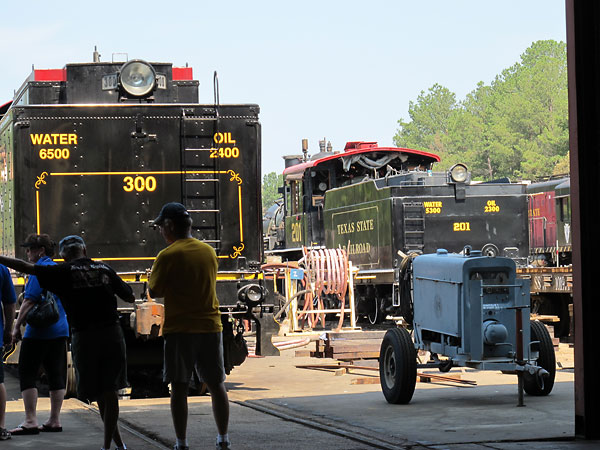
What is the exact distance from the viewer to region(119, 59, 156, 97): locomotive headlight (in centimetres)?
1362

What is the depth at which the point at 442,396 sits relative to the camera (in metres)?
12.6

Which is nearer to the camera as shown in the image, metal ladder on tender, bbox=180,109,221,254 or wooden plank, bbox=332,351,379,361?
metal ladder on tender, bbox=180,109,221,254

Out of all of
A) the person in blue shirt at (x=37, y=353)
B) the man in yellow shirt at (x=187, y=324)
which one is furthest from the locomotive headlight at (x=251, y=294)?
the man in yellow shirt at (x=187, y=324)

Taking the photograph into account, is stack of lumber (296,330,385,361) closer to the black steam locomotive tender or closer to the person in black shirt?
the black steam locomotive tender

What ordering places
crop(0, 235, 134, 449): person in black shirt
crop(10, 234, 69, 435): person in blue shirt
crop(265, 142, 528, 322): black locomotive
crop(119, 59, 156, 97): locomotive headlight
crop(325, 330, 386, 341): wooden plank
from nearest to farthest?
1. crop(0, 235, 134, 449): person in black shirt
2. crop(10, 234, 69, 435): person in blue shirt
3. crop(119, 59, 156, 97): locomotive headlight
4. crop(325, 330, 386, 341): wooden plank
5. crop(265, 142, 528, 322): black locomotive

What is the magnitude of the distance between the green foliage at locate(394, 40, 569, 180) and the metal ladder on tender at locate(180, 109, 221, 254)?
72344 millimetres

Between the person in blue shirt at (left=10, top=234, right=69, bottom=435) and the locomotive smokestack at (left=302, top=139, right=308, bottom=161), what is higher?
the locomotive smokestack at (left=302, top=139, right=308, bottom=161)

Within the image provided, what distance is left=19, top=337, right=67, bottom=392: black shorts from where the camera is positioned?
32.6 ft

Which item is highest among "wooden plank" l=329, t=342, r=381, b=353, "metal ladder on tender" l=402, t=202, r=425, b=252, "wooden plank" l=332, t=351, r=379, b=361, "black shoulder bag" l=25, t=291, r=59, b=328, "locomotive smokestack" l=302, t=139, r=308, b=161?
"locomotive smokestack" l=302, t=139, r=308, b=161

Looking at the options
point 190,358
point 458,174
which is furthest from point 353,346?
point 458,174

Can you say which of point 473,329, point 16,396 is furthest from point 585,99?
point 16,396

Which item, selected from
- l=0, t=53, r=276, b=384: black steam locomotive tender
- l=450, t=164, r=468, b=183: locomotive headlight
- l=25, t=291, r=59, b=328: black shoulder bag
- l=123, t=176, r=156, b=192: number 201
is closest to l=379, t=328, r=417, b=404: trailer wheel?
l=0, t=53, r=276, b=384: black steam locomotive tender

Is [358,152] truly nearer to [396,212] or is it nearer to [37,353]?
[396,212]

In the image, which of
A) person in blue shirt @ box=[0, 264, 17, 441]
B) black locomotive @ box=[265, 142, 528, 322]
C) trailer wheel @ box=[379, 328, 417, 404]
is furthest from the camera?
black locomotive @ box=[265, 142, 528, 322]
